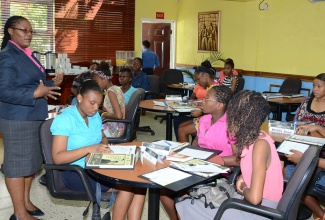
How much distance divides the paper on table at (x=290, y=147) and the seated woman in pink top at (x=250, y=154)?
0.61 metres

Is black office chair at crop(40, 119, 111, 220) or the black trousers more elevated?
the black trousers

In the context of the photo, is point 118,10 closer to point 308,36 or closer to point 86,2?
point 86,2

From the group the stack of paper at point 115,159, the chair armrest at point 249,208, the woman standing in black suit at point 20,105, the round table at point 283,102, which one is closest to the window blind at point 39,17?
the round table at point 283,102

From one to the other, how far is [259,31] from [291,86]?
65.7 inches

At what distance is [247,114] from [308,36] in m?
5.52

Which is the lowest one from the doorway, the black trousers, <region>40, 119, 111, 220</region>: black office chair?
<region>40, 119, 111, 220</region>: black office chair

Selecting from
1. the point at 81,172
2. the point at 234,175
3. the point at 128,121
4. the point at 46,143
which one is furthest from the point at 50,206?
the point at 234,175

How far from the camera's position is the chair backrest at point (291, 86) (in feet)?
22.2

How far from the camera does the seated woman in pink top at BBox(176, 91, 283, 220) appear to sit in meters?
1.95

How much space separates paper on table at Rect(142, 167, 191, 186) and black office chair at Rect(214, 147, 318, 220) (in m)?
0.27

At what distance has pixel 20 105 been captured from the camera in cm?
279

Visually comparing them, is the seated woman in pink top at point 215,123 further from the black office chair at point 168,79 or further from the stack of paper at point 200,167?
the black office chair at point 168,79

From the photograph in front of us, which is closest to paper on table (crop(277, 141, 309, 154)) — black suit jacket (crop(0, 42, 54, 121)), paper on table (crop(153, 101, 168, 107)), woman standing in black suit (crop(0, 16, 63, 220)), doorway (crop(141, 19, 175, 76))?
woman standing in black suit (crop(0, 16, 63, 220))

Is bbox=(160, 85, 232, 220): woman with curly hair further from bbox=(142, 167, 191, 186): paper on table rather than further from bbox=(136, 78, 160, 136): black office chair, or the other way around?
bbox=(136, 78, 160, 136): black office chair
